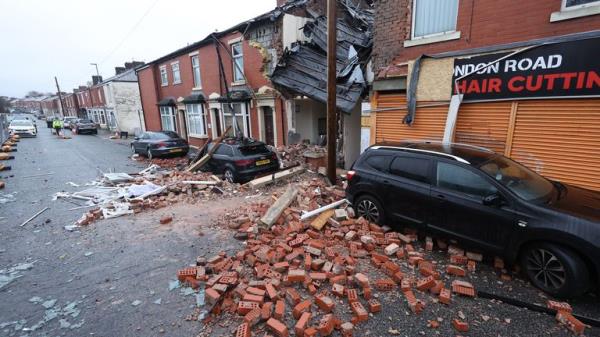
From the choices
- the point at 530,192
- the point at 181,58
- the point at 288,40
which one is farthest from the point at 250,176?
the point at 181,58

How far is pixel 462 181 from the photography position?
14.3 feet

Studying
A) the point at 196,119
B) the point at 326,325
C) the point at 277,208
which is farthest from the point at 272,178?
the point at 196,119

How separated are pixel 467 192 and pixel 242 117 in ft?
42.1

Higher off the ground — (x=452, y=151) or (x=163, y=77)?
(x=163, y=77)

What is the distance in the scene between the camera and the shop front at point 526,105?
16.6 feet

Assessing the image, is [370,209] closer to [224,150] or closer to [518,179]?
[518,179]

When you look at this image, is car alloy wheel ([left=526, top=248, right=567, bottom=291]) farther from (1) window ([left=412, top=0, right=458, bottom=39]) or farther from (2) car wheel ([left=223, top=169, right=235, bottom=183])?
(2) car wheel ([left=223, top=169, right=235, bottom=183])

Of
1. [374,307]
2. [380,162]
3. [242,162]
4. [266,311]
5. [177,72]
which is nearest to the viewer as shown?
[266,311]

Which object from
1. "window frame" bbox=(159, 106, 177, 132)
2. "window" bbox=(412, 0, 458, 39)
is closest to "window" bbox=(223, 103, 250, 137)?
"window frame" bbox=(159, 106, 177, 132)

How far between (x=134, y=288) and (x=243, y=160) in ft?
18.3

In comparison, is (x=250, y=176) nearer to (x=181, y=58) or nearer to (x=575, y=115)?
(x=575, y=115)

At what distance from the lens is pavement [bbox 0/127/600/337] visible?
128 inches

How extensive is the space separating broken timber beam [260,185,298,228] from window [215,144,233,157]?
11.7 ft

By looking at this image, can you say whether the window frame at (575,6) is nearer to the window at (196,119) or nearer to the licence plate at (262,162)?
the licence plate at (262,162)
